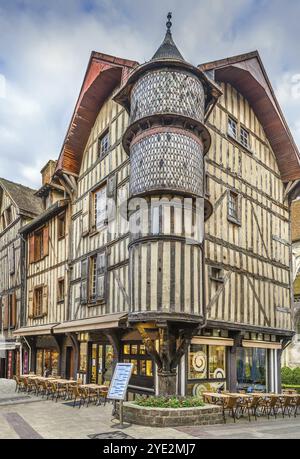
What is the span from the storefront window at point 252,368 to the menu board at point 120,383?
17.8 feet

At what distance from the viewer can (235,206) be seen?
1405cm

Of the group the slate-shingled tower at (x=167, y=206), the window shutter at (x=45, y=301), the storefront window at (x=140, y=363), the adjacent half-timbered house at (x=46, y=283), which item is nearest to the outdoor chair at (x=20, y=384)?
the adjacent half-timbered house at (x=46, y=283)

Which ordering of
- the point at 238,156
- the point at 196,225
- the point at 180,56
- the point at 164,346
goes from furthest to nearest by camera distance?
the point at 238,156 → the point at 180,56 → the point at 196,225 → the point at 164,346

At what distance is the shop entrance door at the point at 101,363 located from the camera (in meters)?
13.9

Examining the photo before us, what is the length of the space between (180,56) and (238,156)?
12.5 ft

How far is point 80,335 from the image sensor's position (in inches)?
596

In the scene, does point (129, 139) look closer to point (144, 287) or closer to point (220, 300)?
point (144, 287)

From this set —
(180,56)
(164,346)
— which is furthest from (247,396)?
(180,56)

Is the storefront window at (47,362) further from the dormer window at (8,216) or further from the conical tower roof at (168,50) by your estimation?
the conical tower roof at (168,50)

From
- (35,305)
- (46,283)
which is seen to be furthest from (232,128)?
(35,305)

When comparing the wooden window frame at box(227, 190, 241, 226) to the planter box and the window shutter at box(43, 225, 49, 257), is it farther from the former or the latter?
the window shutter at box(43, 225, 49, 257)

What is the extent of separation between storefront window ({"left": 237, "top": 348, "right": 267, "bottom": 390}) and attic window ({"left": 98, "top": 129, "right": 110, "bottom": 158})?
24.6 ft

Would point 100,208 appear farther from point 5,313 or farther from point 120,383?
point 5,313
